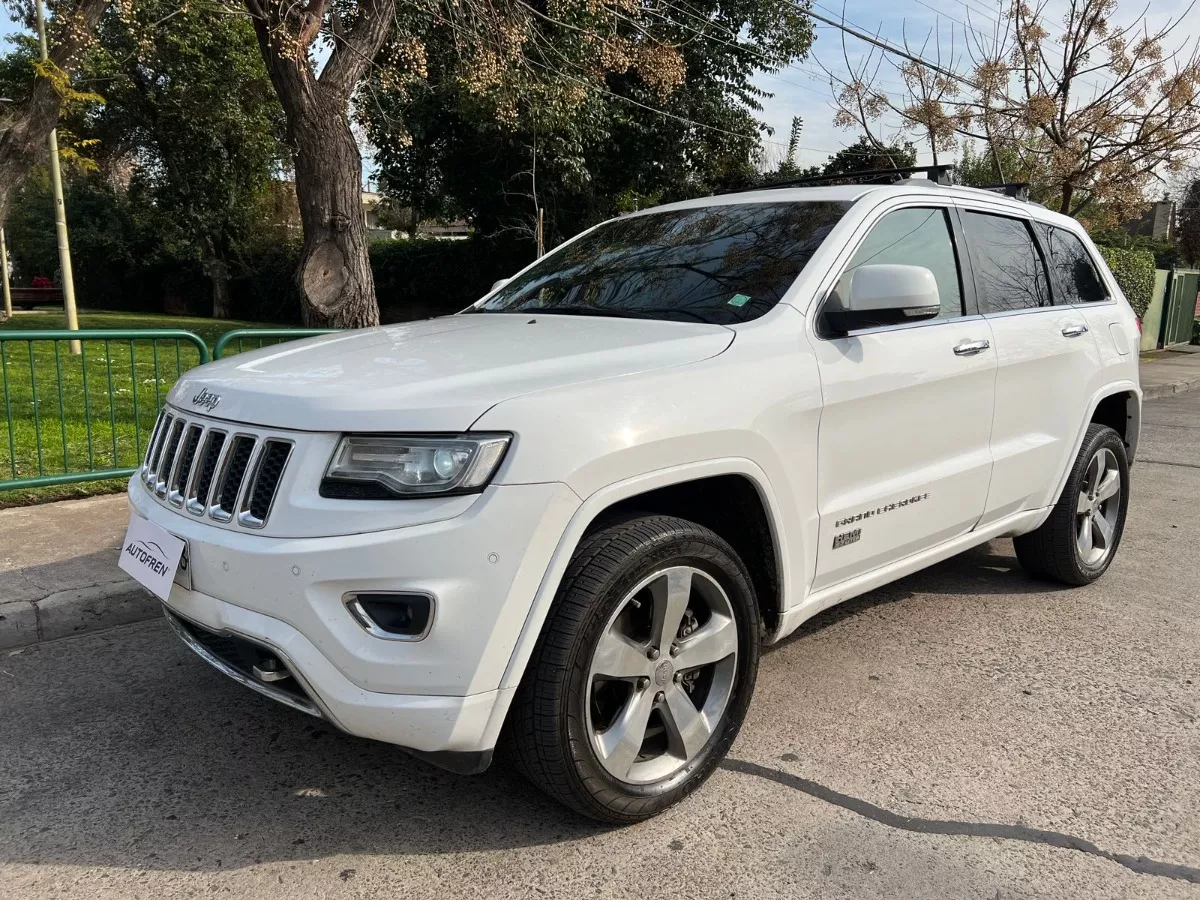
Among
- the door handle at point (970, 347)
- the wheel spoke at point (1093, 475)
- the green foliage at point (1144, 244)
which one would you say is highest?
the green foliage at point (1144, 244)

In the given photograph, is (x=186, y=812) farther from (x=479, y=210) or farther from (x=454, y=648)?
(x=479, y=210)

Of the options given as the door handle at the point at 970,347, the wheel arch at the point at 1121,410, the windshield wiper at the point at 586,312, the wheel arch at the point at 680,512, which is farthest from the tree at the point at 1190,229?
the wheel arch at the point at 680,512

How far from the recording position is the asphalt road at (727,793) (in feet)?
7.99

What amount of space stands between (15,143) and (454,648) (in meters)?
11.2

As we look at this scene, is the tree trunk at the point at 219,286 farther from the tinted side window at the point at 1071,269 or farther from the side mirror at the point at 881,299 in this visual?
the side mirror at the point at 881,299

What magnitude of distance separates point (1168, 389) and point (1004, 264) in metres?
12.0

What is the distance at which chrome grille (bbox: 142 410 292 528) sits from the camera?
236cm

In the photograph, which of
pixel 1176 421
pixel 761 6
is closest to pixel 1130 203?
pixel 1176 421

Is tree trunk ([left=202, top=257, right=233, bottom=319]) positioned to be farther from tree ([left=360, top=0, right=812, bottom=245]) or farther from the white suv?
the white suv

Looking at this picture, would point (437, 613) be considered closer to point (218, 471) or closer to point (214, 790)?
point (218, 471)

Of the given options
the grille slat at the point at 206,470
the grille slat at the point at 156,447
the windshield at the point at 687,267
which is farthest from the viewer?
the windshield at the point at 687,267

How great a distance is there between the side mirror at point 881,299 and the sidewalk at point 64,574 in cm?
320

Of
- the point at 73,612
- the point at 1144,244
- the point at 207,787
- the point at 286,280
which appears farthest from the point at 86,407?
the point at 1144,244

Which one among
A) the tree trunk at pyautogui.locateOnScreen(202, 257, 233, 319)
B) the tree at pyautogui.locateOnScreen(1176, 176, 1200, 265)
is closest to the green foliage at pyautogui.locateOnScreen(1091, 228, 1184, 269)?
the tree at pyautogui.locateOnScreen(1176, 176, 1200, 265)
